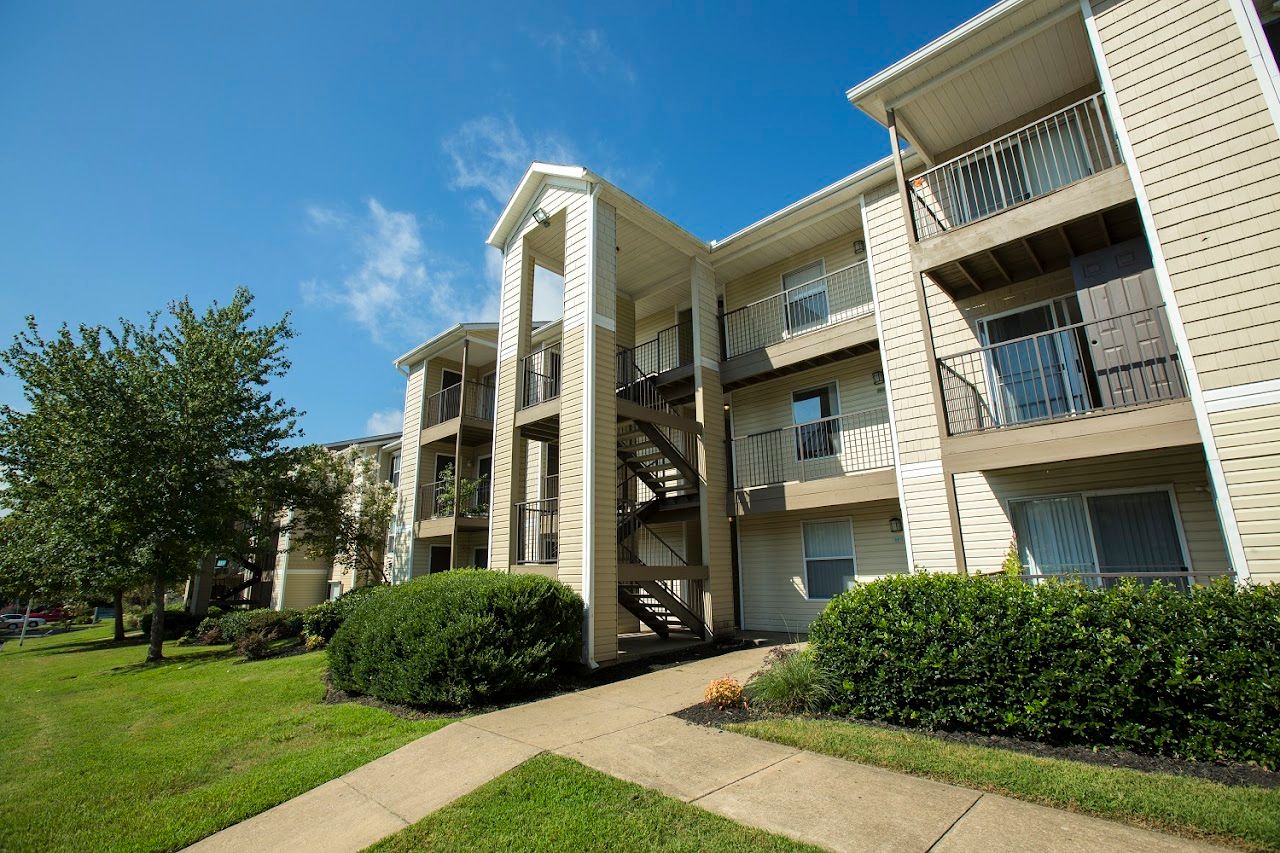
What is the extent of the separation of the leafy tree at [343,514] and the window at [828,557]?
556 inches

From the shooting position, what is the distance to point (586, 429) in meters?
11.1

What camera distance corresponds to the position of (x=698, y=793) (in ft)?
15.7

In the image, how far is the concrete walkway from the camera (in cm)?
387

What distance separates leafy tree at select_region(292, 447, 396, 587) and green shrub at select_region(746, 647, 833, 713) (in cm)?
1598

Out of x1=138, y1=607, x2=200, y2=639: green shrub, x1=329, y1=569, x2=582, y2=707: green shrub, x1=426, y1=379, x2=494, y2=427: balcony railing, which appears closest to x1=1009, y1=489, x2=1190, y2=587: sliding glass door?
x1=329, y1=569, x2=582, y2=707: green shrub

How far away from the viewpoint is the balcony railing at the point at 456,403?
65.6 ft

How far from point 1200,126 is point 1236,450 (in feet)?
13.6

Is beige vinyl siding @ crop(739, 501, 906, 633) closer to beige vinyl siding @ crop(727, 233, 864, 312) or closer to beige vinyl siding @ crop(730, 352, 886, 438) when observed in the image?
beige vinyl siding @ crop(730, 352, 886, 438)

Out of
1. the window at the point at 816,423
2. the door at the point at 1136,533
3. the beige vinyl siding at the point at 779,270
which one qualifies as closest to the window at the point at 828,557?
the window at the point at 816,423

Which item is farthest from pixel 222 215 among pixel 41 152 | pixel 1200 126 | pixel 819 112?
pixel 1200 126

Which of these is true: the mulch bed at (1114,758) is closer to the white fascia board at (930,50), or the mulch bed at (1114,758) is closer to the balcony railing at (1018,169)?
the balcony railing at (1018,169)

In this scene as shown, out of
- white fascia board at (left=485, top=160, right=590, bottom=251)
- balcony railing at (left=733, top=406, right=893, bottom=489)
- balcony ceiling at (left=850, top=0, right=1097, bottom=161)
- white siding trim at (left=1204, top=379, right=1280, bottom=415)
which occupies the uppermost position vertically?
white fascia board at (left=485, top=160, right=590, bottom=251)

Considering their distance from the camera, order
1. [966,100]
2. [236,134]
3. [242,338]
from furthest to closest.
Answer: [242,338] < [236,134] < [966,100]

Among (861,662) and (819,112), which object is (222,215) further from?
(861,662)
